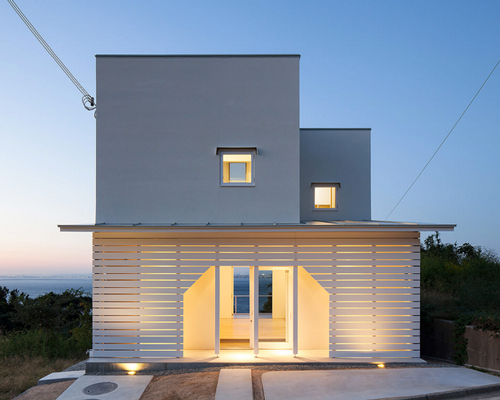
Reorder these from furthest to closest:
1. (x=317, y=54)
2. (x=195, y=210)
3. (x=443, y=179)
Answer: (x=443, y=179), (x=317, y=54), (x=195, y=210)

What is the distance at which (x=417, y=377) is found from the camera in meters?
6.62

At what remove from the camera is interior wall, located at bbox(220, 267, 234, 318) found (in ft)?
38.7

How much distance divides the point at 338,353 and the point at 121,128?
8118mm

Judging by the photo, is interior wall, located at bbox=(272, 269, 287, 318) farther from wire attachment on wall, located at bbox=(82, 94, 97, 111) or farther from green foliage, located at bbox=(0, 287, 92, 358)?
wire attachment on wall, located at bbox=(82, 94, 97, 111)

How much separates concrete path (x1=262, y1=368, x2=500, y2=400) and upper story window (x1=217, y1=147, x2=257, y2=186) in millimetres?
4751

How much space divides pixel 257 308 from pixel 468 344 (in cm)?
499

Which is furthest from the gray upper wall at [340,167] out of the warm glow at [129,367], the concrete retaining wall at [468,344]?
the warm glow at [129,367]

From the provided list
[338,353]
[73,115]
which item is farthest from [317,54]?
[338,353]

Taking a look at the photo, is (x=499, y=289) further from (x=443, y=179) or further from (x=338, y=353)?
(x=443, y=179)

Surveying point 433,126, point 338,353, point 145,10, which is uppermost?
point 145,10

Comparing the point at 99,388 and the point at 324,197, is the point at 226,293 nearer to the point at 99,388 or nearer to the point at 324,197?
the point at 324,197

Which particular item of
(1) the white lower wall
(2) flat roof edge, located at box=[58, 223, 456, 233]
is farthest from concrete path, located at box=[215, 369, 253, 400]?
(2) flat roof edge, located at box=[58, 223, 456, 233]

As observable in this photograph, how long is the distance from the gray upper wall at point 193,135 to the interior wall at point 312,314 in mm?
1780

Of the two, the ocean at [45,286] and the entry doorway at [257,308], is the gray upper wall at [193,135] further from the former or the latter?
the ocean at [45,286]
